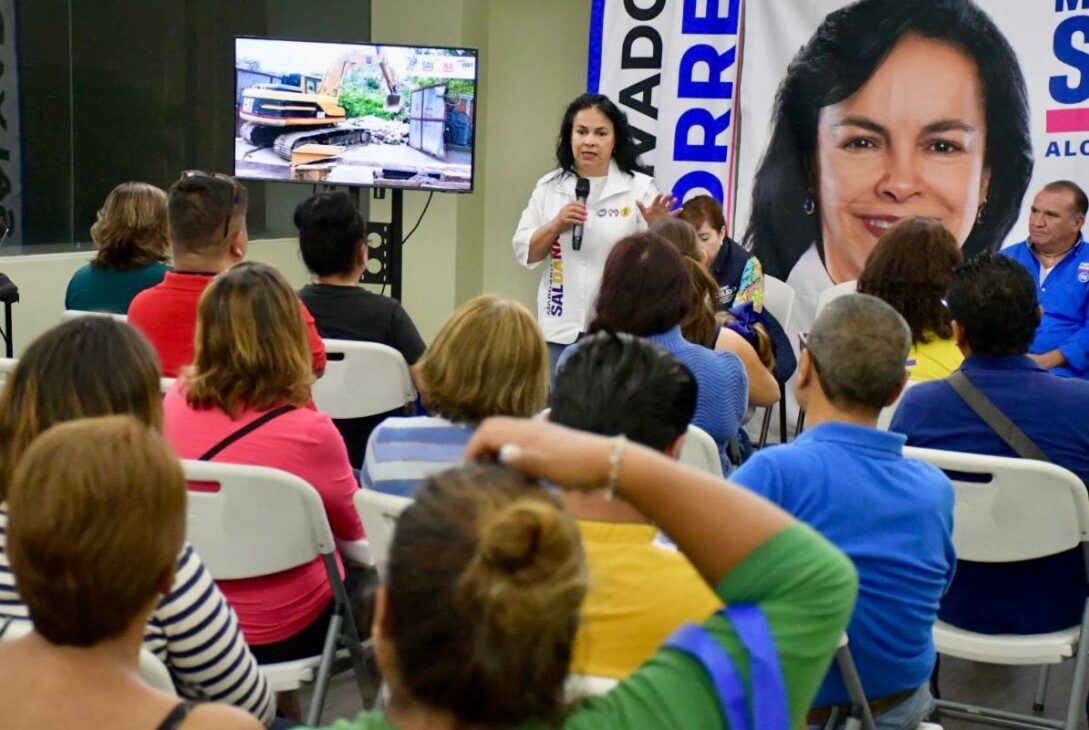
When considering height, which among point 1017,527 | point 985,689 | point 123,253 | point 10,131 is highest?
point 10,131

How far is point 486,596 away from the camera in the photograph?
928 millimetres

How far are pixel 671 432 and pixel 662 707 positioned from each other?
582mm

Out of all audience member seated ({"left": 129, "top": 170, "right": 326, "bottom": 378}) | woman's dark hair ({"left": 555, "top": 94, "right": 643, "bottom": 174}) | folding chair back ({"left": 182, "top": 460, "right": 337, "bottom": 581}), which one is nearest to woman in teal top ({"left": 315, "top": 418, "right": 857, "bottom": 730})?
folding chair back ({"left": 182, "top": 460, "right": 337, "bottom": 581})

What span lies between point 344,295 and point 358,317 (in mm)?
80

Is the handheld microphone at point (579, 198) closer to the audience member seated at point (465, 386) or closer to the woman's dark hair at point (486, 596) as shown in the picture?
the audience member seated at point (465, 386)

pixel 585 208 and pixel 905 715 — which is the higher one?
pixel 585 208

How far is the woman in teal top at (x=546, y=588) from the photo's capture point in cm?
94

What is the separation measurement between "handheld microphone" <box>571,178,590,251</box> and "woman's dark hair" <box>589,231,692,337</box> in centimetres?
200

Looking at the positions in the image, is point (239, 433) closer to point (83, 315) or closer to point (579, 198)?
point (83, 315)

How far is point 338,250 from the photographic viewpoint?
3.73 meters

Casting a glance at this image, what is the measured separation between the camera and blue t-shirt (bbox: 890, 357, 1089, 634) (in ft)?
9.23

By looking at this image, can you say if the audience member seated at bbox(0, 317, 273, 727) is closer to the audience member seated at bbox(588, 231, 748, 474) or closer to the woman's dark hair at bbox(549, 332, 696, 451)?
the woman's dark hair at bbox(549, 332, 696, 451)

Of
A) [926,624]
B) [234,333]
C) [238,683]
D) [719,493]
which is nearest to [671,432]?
[719,493]

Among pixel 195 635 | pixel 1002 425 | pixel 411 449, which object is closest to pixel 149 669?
pixel 195 635
